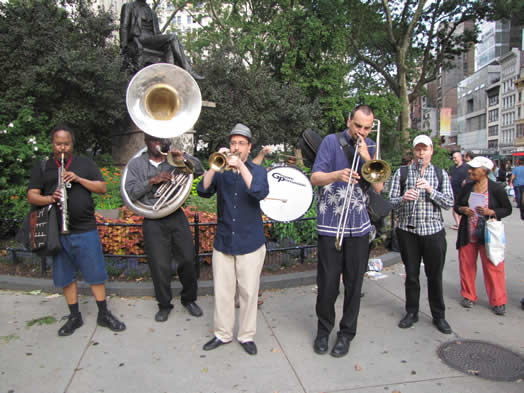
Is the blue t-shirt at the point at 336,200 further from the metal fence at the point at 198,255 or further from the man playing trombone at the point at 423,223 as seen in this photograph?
the metal fence at the point at 198,255

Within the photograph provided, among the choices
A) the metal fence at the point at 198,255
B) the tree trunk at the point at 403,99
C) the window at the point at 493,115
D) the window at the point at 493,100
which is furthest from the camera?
the window at the point at 493,100

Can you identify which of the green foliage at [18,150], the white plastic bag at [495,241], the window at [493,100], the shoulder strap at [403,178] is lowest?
the white plastic bag at [495,241]

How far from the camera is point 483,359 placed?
3.32 metres

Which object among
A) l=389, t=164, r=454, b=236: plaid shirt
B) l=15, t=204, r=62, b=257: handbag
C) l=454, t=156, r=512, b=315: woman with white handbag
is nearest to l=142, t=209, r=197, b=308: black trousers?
l=15, t=204, r=62, b=257: handbag

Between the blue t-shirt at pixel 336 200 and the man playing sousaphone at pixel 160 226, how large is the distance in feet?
4.32

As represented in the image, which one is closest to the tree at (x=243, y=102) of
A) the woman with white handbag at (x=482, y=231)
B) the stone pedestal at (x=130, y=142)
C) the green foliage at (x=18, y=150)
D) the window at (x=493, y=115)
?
the stone pedestal at (x=130, y=142)

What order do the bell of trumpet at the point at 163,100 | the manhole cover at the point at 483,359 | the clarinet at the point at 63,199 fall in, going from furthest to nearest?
the bell of trumpet at the point at 163,100 → the clarinet at the point at 63,199 → the manhole cover at the point at 483,359

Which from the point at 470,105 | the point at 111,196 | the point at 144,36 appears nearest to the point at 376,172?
the point at 111,196

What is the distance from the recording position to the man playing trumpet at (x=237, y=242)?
3.34 meters

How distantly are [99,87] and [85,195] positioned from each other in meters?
7.83

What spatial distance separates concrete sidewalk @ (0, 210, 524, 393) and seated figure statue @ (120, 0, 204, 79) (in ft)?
17.6

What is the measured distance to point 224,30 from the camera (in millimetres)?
20406

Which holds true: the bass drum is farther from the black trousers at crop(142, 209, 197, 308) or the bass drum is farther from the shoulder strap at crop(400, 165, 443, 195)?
the shoulder strap at crop(400, 165, 443, 195)

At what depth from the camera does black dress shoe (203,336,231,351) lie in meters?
3.48
